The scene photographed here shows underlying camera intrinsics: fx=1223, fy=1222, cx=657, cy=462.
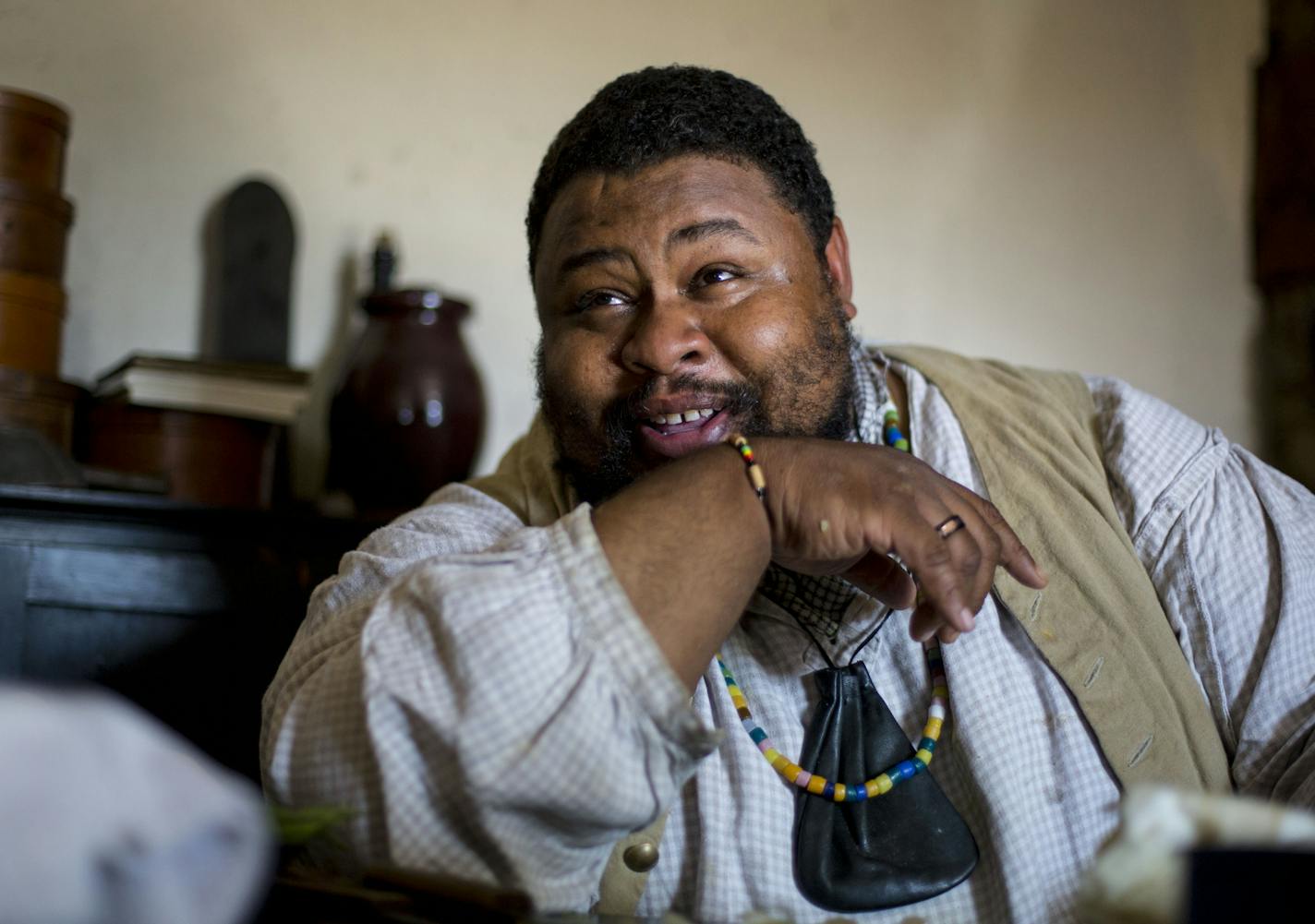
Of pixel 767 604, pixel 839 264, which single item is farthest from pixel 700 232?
pixel 767 604

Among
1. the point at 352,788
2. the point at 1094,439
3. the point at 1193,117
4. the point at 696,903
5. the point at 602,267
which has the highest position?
the point at 1193,117

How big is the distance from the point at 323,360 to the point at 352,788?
1.40 meters

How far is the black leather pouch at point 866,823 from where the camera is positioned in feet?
3.59

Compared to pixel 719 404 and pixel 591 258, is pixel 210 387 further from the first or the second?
pixel 719 404

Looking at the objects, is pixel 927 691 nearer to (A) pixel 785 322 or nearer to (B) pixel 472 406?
(A) pixel 785 322

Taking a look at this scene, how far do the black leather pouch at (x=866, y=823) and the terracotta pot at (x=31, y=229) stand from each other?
1288 mm

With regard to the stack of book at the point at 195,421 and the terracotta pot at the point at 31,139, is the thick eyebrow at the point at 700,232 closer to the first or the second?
the stack of book at the point at 195,421

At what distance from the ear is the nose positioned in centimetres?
27

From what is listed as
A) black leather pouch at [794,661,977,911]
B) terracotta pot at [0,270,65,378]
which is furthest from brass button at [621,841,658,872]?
terracotta pot at [0,270,65,378]

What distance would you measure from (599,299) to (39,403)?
2.96ft

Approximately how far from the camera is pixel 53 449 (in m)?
1.55

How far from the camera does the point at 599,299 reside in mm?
1336

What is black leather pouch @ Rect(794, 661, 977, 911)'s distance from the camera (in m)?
1.10

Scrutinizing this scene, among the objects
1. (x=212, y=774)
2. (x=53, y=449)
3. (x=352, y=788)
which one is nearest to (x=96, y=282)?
(x=53, y=449)
